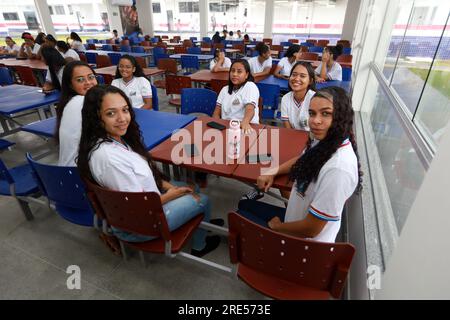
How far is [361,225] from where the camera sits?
162 cm

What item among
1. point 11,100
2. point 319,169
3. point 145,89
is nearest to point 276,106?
point 145,89

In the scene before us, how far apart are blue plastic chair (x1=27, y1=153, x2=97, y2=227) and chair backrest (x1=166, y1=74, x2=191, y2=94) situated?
8.00ft

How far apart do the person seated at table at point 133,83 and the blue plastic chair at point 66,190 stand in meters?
1.59

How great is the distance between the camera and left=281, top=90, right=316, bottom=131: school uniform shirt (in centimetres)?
232

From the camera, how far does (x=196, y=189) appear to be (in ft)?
6.07

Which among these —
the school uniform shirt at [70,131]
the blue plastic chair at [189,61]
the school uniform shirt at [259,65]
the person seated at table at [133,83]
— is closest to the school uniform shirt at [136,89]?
the person seated at table at [133,83]

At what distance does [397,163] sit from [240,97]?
1552mm

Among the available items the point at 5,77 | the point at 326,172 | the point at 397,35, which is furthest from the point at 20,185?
the point at 397,35

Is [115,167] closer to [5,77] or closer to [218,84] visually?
[218,84]

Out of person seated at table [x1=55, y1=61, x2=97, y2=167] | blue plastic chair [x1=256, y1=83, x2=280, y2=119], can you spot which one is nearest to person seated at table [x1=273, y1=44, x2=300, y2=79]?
blue plastic chair [x1=256, y1=83, x2=280, y2=119]

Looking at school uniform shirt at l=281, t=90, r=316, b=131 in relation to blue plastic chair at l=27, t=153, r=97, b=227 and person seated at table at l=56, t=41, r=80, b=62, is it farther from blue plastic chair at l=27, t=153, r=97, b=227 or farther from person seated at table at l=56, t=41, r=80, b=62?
person seated at table at l=56, t=41, r=80, b=62

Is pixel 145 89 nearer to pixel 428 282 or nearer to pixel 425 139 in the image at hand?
pixel 425 139

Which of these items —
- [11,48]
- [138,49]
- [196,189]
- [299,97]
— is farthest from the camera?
[138,49]
